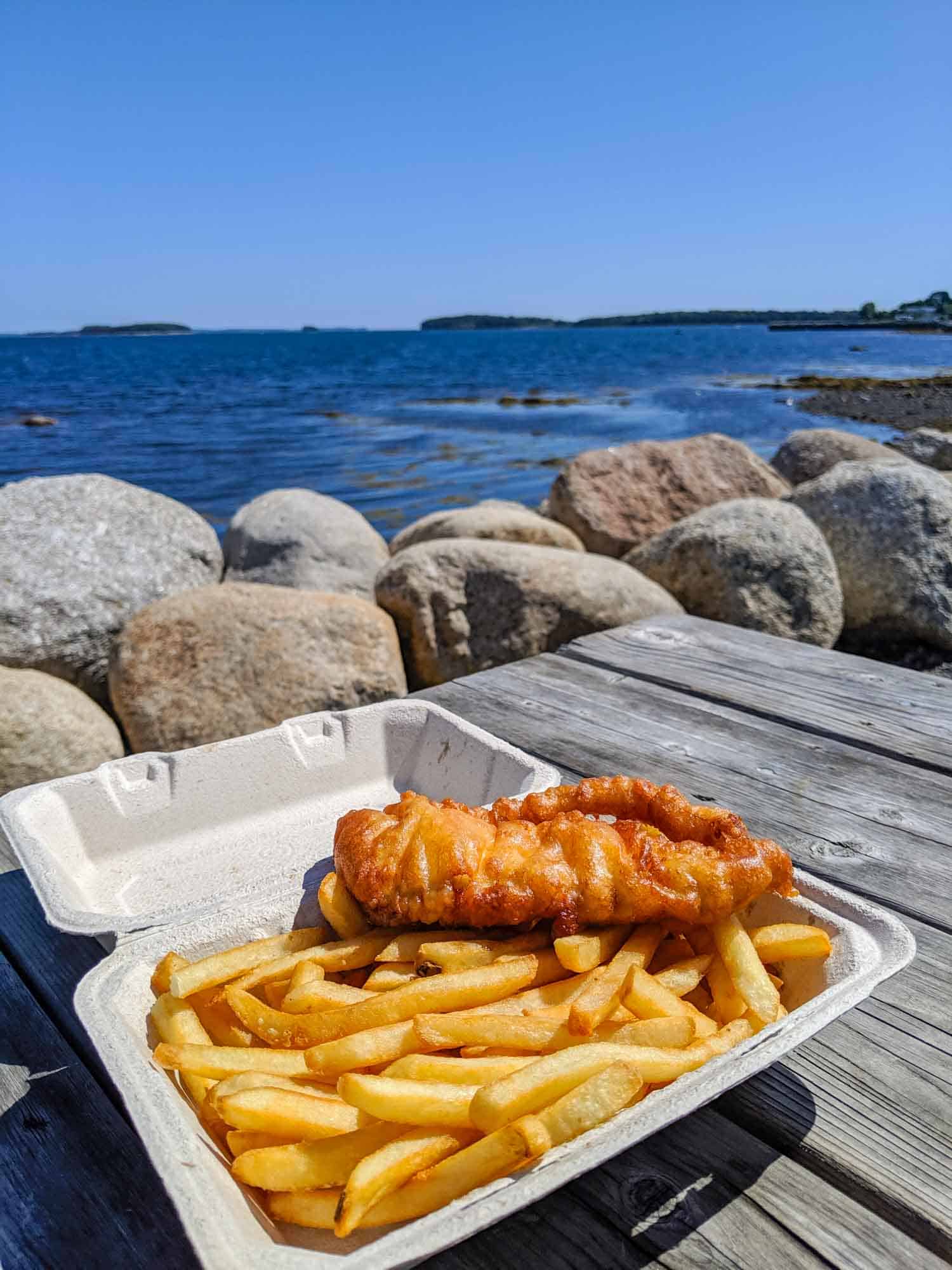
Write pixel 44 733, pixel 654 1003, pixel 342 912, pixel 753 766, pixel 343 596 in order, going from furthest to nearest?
pixel 343 596 < pixel 44 733 < pixel 753 766 < pixel 342 912 < pixel 654 1003

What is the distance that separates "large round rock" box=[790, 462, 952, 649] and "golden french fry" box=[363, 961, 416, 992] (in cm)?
668

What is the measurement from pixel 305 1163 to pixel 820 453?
12.9 metres

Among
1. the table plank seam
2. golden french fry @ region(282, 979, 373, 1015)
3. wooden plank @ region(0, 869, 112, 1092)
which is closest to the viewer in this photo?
golden french fry @ region(282, 979, 373, 1015)

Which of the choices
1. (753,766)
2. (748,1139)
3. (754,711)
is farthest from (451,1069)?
(754,711)

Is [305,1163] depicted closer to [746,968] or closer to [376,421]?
[746,968]

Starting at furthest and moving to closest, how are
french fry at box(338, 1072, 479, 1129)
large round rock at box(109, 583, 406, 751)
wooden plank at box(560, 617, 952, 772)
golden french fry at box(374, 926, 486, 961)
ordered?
large round rock at box(109, 583, 406, 751) < wooden plank at box(560, 617, 952, 772) < golden french fry at box(374, 926, 486, 961) < french fry at box(338, 1072, 479, 1129)

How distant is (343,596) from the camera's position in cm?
577

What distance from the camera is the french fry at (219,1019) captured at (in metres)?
1.38

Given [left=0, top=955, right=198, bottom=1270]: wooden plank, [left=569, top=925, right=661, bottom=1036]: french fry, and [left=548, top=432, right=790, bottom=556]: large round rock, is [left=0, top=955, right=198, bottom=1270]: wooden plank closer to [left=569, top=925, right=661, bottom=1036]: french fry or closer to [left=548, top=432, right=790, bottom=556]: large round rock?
[left=569, top=925, right=661, bottom=1036]: french fry

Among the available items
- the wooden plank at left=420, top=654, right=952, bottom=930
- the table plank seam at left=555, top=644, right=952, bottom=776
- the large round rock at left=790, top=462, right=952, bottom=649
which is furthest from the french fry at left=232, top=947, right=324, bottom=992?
the large round rock at left=790, top=462, right=952, bottom=649

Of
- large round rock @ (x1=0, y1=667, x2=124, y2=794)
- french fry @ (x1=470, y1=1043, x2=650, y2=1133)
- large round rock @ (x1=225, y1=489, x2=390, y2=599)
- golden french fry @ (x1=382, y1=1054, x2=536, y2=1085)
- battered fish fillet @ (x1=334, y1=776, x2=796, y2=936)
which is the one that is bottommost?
large round rock @ (x1=0, y1=667, x2=124, y2=794)

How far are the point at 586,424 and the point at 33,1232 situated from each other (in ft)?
97.0

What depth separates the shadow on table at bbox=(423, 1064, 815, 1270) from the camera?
4.08 feet

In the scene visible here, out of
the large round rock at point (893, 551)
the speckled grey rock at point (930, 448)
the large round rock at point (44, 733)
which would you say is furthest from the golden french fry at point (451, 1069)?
the speckled grey rock at point (930, 448)
